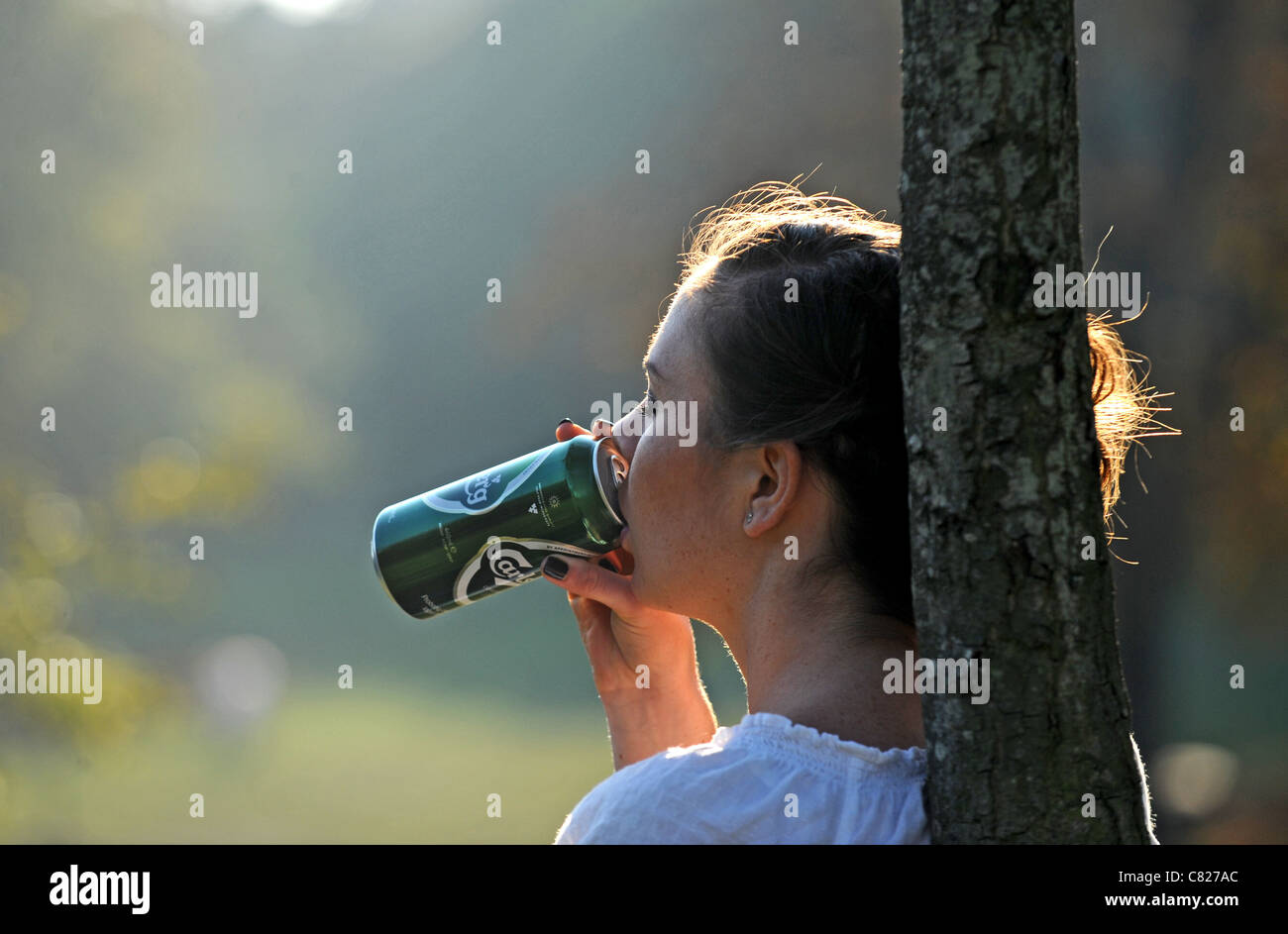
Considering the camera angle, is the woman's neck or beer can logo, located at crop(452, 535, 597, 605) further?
beer can logo, located at crop(452, 535, 597, 605)

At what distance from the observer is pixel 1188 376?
455 cm

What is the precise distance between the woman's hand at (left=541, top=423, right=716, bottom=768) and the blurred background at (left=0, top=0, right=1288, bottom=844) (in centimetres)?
332

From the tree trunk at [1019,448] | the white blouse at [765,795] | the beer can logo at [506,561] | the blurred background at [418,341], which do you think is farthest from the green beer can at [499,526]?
the blurred background at [418,341]

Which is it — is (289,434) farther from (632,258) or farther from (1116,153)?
(1116,153)

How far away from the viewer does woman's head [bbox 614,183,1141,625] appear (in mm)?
1195

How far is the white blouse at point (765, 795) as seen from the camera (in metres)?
1.01

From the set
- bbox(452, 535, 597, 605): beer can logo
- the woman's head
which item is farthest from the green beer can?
the woman's head

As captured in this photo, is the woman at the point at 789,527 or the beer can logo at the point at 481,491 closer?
the woman at the point at 789,527

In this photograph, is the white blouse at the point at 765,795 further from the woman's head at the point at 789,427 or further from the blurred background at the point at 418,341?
the blurred background at the point at 418,341

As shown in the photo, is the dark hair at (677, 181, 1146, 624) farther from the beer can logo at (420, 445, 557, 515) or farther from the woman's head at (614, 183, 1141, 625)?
the beer can logo at (420, 445, 557, 515)

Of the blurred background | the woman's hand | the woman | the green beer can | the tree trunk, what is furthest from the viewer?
the blurred background

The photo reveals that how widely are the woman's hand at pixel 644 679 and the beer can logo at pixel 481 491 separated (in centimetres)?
20

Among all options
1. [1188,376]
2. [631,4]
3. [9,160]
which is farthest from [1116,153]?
[9,160]

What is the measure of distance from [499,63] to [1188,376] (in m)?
4.96
